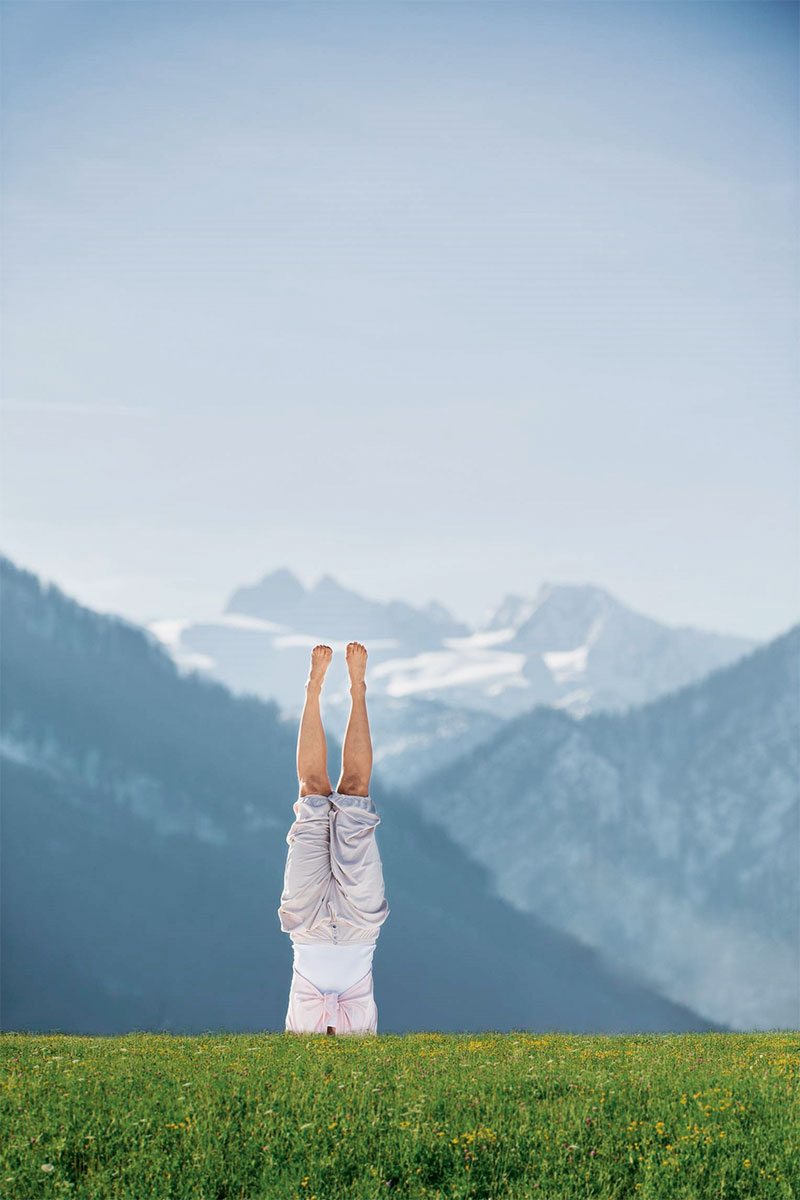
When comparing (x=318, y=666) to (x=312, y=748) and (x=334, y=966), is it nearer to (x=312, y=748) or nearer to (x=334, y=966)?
(x=312, y=748)

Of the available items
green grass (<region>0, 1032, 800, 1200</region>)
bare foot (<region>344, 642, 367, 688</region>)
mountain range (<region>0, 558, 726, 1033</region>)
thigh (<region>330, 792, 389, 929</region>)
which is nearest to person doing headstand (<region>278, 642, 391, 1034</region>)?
thigh (<region>330, 792, 389, 929</region>)

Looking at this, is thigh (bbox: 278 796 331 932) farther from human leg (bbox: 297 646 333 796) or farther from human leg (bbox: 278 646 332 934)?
human leg (bbox: 297 646 333 796)

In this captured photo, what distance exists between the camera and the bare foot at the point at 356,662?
15.0m

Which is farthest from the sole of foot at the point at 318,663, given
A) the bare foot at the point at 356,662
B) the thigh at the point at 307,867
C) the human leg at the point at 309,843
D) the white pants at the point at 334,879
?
the white pants at the point at 334,879

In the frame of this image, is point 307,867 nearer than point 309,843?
Yes

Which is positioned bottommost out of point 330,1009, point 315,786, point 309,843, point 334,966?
point 330,1009

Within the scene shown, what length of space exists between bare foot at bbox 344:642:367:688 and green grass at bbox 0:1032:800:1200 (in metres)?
5.66

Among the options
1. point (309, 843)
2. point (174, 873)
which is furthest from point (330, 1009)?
point (174, 873)

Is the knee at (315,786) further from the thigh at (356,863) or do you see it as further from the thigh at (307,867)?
the thigh at (356,863)

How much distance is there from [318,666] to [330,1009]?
4220 millimetres

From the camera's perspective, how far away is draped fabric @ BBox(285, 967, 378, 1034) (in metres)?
13.2

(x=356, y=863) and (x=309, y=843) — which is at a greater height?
(x=309, y=843)

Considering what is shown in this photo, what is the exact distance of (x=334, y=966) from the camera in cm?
1345

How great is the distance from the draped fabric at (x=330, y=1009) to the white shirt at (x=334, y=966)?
0.06 m
